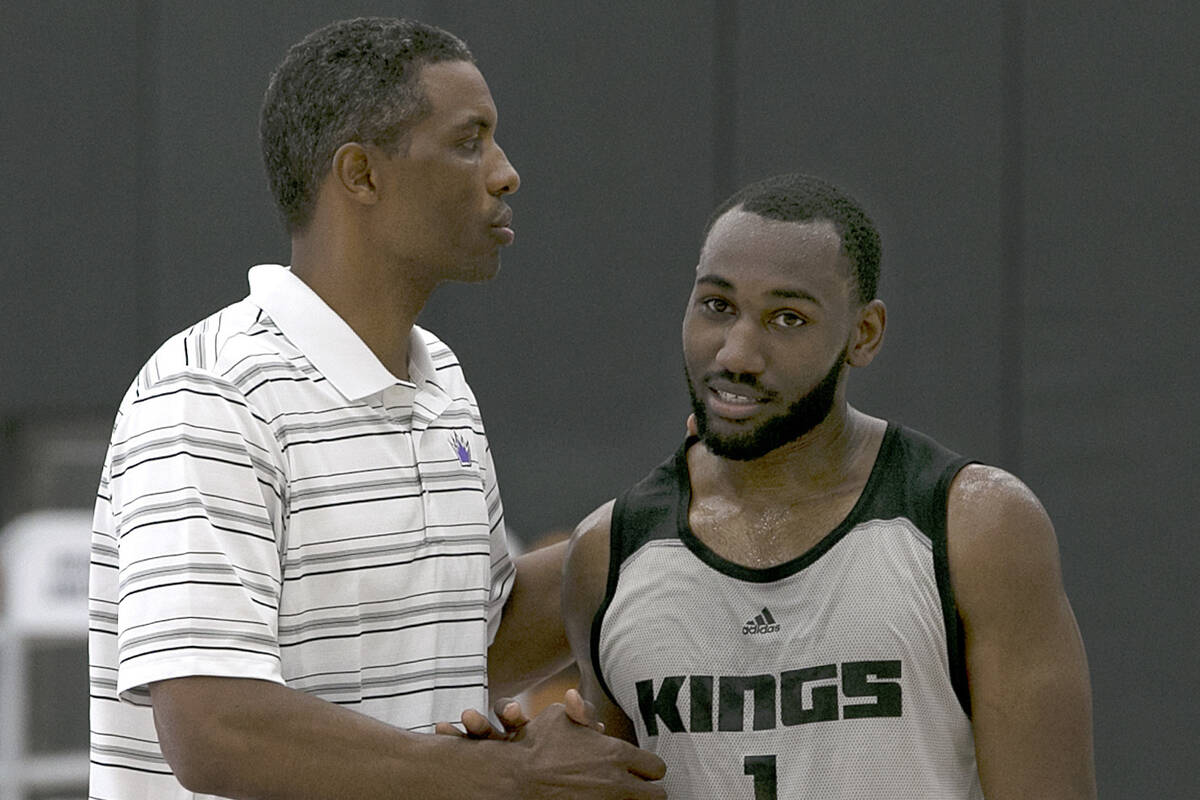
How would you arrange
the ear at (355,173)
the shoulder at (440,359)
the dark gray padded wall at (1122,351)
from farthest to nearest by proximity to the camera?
the dark gray padded wall at (1122,351) → the shoulder at (440,359) → the ear at (355,173)

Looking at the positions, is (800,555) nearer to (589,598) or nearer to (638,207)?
(589,598)

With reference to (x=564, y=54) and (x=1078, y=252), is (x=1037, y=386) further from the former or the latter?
(x=564, y=54)

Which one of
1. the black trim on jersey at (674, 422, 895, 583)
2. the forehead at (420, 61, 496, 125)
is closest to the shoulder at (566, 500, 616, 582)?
the black trim on jersey at (674, 422, 895, 583)

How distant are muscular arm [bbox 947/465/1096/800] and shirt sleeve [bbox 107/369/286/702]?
1031 mm

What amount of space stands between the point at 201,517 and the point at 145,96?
4062mm

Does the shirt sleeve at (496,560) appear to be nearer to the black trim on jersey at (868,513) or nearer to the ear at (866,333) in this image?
the black trim on jersey at (868,513)

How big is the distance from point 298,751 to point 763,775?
2.31ft

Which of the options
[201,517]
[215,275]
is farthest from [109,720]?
[215,275]

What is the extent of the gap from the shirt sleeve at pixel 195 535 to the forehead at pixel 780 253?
768 millimetres

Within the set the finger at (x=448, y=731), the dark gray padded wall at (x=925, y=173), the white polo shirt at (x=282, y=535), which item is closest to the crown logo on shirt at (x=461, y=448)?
the white polo shirt at (x=282, y=535)

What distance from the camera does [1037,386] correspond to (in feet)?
19.7

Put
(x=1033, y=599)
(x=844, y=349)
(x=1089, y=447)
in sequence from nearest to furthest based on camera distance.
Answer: (x=1033, y=599)
(x=844, y=349)
(x=1089, y=447)

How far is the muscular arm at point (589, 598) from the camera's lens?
2.81 m

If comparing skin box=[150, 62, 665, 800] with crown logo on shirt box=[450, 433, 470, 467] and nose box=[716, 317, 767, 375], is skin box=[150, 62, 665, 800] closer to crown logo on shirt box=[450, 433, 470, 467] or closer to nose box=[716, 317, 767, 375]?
crown logo on shirt box=[450, 433, 470, 467]
